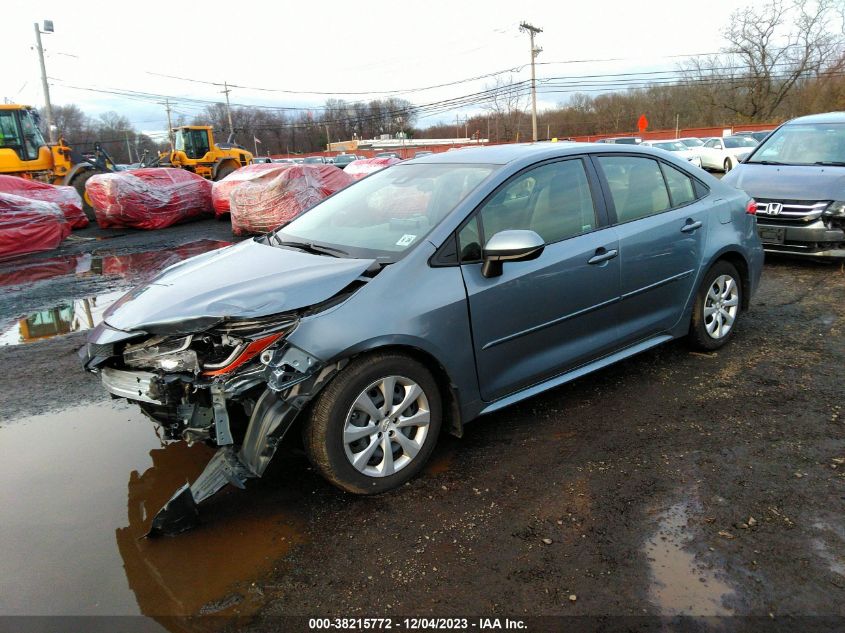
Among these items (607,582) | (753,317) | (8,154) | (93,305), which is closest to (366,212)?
(607,582)

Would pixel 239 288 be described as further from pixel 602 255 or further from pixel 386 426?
pixel 602 255

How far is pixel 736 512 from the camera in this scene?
9.39 ft

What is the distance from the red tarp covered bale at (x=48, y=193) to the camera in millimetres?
12195

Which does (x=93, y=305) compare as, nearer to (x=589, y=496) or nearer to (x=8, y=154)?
(x=589, y=496)

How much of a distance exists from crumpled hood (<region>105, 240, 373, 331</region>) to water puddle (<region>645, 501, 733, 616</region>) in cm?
188

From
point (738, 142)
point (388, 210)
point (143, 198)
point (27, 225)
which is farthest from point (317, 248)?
point (738, 142)

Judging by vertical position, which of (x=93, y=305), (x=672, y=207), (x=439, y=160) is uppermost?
(x=439, y=160)

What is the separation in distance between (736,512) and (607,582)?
856mm

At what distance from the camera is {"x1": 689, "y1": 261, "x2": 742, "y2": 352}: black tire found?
4617 mm

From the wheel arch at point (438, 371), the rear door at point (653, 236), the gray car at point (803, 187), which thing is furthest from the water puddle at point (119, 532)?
the gray car at point (803, 187)

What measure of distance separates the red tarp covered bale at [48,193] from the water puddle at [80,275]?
2.26 m

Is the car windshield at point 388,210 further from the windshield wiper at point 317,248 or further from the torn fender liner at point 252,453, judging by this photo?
the torn fender liner at point 252,453

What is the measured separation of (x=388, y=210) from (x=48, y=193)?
12219 mm

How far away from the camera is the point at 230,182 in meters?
14.6
